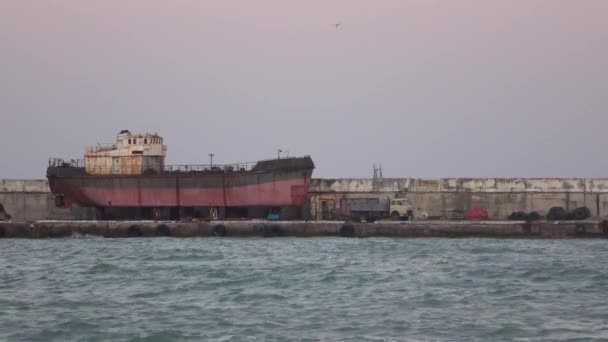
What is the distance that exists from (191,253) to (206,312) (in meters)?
14.4

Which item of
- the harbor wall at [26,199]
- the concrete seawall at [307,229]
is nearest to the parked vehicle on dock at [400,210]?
the concrete seawall at [307,229]

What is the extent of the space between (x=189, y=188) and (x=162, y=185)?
148cm

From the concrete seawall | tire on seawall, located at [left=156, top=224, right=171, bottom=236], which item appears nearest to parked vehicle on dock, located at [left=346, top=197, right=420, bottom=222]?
the concrete seawall

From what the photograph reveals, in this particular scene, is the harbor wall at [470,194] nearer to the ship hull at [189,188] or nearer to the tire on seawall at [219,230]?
the ship hull at [189,188]

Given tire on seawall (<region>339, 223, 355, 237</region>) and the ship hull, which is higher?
the ship hull

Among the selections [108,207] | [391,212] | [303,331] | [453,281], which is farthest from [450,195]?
[303,331]

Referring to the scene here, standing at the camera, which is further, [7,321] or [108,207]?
[108,207]

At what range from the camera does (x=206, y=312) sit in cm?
2509

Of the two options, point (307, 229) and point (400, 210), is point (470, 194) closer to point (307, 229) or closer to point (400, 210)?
A: point (400, 210)

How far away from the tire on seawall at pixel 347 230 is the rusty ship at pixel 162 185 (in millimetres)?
5980

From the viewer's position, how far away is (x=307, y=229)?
48.2 metres

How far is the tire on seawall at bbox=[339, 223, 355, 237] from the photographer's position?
156 ft

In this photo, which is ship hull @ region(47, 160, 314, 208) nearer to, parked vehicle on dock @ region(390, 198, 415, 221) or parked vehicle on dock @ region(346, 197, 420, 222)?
parked vehicle on dock @ region(346, 197, 420, 222)

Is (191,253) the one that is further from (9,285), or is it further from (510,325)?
(510,325)
